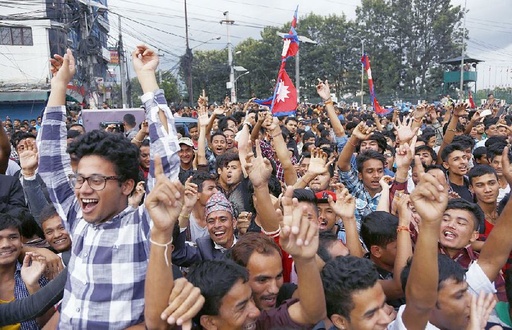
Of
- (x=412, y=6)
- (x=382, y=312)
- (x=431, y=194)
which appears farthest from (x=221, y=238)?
(x=412, y=6)

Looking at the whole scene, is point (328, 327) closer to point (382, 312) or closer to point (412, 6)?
point (382, 312)

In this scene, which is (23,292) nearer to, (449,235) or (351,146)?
(449,235)

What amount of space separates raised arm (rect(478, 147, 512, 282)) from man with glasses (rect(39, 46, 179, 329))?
157 centimetres

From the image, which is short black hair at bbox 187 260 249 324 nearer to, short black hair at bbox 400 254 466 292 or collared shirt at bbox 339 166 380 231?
short black hair at bbox 400 254 466 292

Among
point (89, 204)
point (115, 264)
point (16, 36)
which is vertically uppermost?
point (16, 36)

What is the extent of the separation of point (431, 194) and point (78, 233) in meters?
1.43

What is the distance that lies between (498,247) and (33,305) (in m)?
2.19

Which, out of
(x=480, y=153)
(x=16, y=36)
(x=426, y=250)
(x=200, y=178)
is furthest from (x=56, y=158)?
(x=16, y=36)

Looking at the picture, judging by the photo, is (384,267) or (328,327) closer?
(328,327)

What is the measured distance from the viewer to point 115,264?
1.77 metres

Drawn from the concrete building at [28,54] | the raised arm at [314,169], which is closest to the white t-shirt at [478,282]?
the raised arm at [314,169]

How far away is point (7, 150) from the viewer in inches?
145

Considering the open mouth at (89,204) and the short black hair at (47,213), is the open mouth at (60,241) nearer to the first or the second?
the short black hair at (47,213)

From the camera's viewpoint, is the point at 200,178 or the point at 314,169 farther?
the point at 200,178
